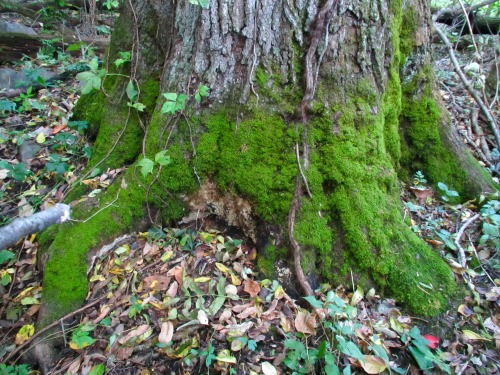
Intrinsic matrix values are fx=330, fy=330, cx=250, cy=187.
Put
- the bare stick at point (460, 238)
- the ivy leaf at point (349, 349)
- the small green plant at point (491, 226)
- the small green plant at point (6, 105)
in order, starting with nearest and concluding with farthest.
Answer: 1. the ivy leaf at point (349, 349)
2. the bare stick at point (460, 238)
3. the small green plant at point (491, 226)
4. the small green plant at point (6, 105)

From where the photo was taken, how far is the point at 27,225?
4.83 ft

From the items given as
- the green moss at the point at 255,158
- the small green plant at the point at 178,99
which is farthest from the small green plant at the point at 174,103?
the green moss at the point at 255,158

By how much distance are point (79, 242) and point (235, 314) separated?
136 centimetres

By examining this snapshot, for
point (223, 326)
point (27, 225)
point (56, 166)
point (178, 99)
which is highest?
point (178, 99)

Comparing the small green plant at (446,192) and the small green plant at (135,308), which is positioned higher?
the small green plant at (446,192)

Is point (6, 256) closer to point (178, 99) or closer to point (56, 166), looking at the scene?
point (56, 166)

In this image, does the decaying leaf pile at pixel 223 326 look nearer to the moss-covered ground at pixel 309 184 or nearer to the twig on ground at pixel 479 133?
the moss-covered ground at pixel 309 184

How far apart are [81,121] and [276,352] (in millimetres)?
3247

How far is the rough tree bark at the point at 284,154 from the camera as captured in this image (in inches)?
98.2

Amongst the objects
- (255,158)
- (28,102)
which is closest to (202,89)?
(255,158)

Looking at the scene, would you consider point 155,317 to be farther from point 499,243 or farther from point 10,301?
point 499,243

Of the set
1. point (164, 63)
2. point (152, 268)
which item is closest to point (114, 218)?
point (152, 268)

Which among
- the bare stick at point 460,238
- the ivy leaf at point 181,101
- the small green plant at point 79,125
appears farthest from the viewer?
the small green plant at point 79,125

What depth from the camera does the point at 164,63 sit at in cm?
310
